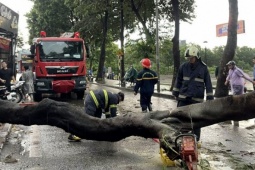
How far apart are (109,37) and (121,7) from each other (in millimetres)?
15400

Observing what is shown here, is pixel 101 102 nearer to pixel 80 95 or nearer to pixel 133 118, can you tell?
pixel 133 118

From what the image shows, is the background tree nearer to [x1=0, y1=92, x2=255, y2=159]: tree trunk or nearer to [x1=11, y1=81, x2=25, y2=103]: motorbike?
[x1=11, y1=81, x2=25, y2=103]: motorbike

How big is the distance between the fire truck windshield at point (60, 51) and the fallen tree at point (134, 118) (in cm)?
981

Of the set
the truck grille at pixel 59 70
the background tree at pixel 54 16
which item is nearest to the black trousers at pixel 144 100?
the truck grille at pixel 59 70

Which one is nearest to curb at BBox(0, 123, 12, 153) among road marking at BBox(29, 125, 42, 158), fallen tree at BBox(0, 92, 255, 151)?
road marking at BBox(29, 125, 42, 158)

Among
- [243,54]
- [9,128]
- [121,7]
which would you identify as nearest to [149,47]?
[121,7]

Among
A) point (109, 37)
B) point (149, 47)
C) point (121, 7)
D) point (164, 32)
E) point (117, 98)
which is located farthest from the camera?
point (109, 37)

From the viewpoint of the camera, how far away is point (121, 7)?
2756 centimetres

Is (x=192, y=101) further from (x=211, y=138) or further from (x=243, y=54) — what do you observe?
(x=243, y=54)

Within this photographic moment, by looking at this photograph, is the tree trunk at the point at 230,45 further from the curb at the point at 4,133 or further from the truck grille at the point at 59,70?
the curb at the point at 4,133

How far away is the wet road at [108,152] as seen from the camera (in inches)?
222

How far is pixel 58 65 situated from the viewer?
50.6ft

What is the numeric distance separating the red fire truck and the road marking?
19.9 ft

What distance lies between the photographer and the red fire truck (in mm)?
15258
